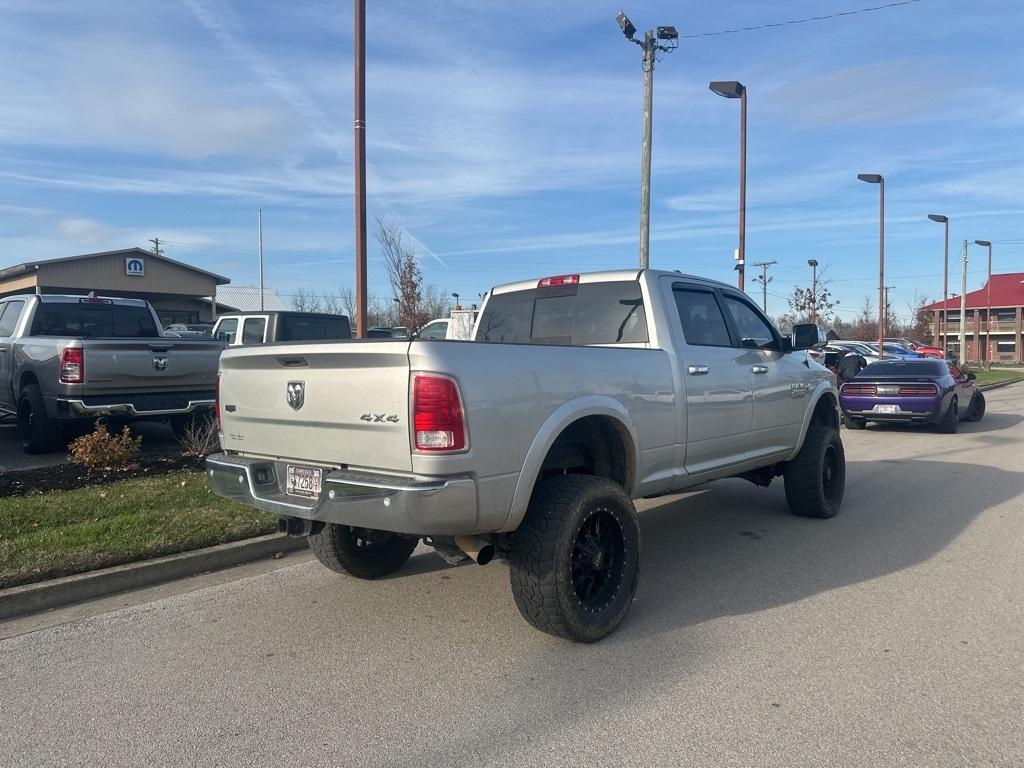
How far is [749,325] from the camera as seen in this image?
639cm

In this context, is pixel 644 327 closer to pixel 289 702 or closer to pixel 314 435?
pixel 314 435

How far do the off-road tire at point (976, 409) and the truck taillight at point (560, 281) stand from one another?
44.0ft

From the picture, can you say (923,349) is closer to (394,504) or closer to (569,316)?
(569,316)

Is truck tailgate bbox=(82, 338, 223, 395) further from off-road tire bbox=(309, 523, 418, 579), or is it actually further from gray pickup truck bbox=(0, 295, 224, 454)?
off-road tire bbox=(309, 523, 418, 579)

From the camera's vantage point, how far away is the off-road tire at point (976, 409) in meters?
15.9

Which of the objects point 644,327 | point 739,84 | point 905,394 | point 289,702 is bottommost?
point 289,702

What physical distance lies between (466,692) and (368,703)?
45 cm

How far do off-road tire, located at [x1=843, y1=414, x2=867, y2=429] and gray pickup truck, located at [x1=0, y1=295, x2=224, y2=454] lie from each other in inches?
439

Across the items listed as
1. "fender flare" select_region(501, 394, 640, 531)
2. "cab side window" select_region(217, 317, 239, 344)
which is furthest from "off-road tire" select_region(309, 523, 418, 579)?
"cab side window" select_region(217, 317, 239, 344)

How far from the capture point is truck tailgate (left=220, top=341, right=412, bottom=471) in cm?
366

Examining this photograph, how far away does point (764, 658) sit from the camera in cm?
398

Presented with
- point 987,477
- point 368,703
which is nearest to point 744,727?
point 368,703

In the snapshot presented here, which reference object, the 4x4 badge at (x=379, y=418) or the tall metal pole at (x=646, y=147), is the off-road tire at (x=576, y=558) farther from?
the tall metal pole at (x=646, y=147)

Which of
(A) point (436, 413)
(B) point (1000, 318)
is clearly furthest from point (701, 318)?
(B) point (1000, 318)
